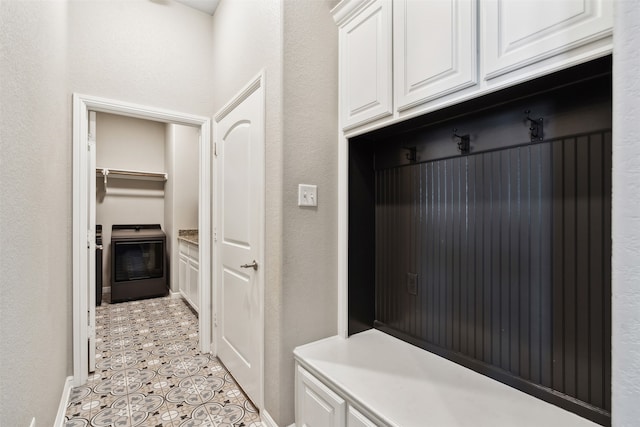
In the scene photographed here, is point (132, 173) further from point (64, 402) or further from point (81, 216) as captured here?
point (64, 402)

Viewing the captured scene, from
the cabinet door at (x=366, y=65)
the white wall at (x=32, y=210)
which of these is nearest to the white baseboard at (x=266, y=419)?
the white wall at (x=32, y=210)

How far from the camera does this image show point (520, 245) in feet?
3.97

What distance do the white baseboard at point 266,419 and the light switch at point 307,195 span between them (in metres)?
1.19

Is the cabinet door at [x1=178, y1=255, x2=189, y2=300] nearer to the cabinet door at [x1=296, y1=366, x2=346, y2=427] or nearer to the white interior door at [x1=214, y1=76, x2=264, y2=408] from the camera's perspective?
the white interior door at [x1=214, y1=76, x2=264, y2=408]

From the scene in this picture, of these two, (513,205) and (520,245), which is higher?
(513,205)

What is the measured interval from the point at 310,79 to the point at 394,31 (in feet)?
1.58

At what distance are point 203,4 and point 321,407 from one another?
120 inches

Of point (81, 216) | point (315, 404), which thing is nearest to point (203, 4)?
point (81, 216)

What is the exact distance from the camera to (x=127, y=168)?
176 inches

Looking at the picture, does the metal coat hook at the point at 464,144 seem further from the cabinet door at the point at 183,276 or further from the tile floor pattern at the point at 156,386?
the cabinet door at the point at 183,276

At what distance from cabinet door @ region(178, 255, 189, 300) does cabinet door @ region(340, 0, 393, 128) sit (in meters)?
3.07

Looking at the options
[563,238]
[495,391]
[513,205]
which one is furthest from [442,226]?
[495,391]

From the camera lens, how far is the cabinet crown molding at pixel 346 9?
156 centimetres
